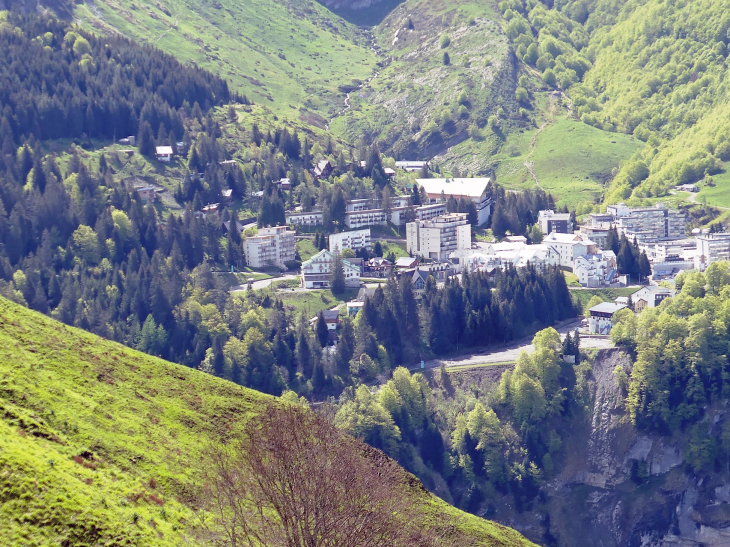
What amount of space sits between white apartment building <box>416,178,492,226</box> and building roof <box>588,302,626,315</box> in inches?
1448

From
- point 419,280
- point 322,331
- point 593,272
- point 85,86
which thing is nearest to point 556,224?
point 593,272

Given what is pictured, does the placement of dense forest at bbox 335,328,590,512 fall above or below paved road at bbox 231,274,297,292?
below

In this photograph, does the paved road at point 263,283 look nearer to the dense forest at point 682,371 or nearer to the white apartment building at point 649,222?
the dense forest at point 682,371

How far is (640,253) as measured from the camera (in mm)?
124812

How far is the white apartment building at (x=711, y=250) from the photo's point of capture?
406 ft

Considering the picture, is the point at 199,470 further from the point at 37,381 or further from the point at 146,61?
the point at 146,61

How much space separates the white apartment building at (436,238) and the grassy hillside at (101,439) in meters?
72.2

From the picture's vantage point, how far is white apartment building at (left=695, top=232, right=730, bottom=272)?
123688 millimetres

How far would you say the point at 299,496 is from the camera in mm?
33875

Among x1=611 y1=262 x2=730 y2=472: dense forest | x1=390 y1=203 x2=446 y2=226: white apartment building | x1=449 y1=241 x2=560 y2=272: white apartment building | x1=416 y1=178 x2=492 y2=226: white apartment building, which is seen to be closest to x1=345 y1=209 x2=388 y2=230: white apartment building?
x1=390 y1=203 x2=446 y2=226: white apartment building

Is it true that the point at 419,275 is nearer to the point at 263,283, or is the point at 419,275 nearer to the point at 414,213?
the point at 263,283

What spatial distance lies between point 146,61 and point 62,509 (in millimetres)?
142264

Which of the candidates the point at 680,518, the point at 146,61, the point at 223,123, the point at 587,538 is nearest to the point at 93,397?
the point at 587,538

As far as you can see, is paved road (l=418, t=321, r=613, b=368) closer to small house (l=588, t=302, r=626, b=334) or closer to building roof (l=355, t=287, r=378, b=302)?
small house (l=588, t=302, r=626, b=334)
